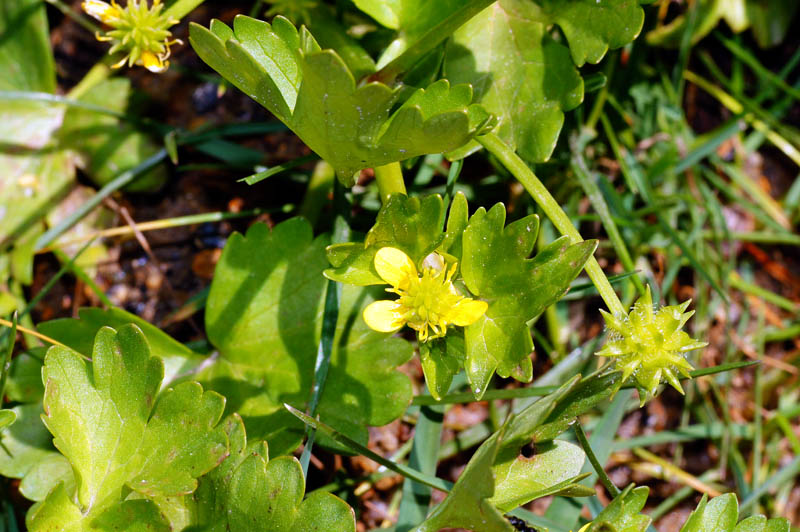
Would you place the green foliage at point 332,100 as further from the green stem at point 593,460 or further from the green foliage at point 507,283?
the green stem at point 593,460

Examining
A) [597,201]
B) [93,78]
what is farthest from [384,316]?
[93,78]

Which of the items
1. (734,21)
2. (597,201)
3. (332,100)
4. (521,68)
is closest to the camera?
(332,100)

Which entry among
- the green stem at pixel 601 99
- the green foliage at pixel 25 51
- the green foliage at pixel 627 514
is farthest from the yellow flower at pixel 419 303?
the green foliage at pixel 25 51

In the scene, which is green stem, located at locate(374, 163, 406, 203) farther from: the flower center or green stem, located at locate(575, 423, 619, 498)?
green stem, located at locate(575, 423, 619, 498)

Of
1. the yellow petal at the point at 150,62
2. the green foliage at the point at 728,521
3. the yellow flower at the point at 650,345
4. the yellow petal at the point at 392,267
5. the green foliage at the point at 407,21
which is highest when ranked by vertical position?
the green foliage at the point at 407,21

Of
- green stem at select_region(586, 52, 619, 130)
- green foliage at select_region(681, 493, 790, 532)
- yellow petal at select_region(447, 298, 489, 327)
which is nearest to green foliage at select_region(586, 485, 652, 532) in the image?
green foliage at select_region(681, 493, 790, 532)

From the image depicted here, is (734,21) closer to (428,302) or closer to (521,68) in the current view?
(521,68)
